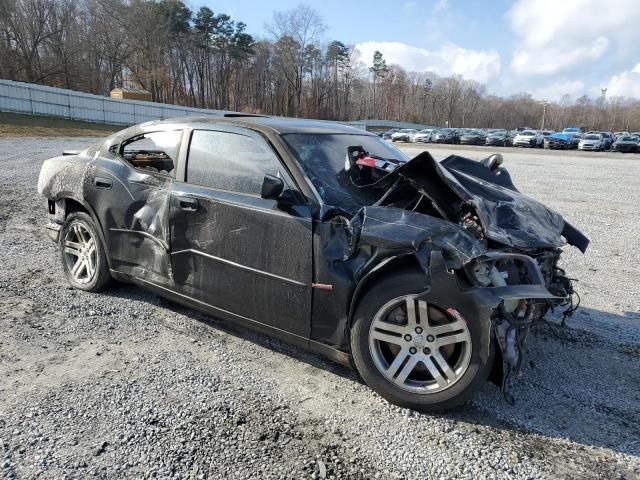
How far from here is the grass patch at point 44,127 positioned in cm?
2478

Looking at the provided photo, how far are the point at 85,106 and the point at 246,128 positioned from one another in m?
37.5

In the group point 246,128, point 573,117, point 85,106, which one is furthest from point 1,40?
point 573,117

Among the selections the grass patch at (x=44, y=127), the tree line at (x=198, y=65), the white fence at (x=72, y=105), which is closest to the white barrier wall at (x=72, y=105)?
the white fence at (x=72, y=105)

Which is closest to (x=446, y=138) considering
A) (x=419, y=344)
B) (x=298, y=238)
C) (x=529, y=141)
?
(x=529, y=141)

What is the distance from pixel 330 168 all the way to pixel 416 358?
4.76 ft

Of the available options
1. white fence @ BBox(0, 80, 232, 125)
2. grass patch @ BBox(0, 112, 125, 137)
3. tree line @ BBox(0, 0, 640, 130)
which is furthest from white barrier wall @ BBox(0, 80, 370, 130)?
tree line @ BBox(0, 0, 640, 130)

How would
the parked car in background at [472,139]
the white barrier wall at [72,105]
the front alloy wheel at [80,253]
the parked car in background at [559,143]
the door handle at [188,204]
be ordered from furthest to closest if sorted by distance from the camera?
the parked car in background at [472,139] → the parked car in background at [559,143] → the white barrier wall at [72,105] → the front alloy wheel at [80,253] → the door handle at [188,204]

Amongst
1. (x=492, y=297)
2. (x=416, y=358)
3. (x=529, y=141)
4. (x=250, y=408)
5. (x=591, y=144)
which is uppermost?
(x=529, y=141)

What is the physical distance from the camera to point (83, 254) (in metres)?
4.52

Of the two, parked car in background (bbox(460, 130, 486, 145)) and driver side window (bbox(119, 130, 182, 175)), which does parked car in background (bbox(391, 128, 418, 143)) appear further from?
driver side window (bbox(119, 130, 182, 175))

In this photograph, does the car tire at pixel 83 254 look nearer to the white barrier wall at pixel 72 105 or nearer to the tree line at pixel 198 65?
the white barrier wall at pixel 72 105

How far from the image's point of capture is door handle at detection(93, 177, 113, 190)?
4.12 m

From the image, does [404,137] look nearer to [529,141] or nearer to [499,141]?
[499,141]

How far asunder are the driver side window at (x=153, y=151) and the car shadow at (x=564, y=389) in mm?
1281
